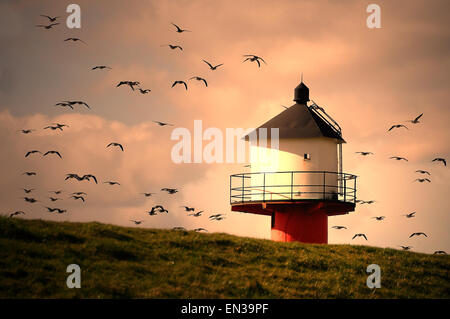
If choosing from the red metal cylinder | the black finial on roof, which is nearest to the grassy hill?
the red metal cylinder

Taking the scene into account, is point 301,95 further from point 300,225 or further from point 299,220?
point 300,225

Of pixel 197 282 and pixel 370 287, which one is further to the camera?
pixel 370 287

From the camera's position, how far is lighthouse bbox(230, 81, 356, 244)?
3512cm

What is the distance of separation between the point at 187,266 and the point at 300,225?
10.4 metres

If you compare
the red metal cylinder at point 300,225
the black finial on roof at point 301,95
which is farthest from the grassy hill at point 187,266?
the black finial on roof at point 301,95

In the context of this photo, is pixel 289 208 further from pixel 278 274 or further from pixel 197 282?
pixel 197 282

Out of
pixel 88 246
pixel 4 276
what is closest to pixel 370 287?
pixel 88 246

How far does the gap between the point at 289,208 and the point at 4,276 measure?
16.6m

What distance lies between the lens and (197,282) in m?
25.6

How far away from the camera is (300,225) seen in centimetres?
3594

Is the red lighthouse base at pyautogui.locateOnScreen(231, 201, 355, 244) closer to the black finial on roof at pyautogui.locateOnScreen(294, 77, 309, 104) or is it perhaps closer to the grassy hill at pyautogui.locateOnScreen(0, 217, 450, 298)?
the grassy hill at pyautogui.locateOnScreen(0, 217, 450, 298)

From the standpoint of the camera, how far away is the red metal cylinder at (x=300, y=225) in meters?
35.9

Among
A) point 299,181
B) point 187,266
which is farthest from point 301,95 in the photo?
point 187,266

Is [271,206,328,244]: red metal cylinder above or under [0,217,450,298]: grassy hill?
above
